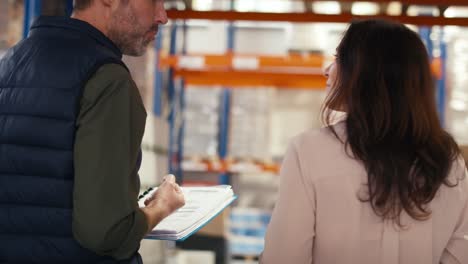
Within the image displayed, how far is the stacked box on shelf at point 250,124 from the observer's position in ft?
25.1

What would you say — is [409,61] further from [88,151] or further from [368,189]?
[88,151]

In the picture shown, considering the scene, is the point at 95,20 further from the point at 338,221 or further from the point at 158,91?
the point at 158,91

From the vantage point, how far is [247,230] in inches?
291

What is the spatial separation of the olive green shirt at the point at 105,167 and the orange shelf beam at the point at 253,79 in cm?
518

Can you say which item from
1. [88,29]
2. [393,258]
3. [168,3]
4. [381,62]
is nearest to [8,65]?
[88,29]

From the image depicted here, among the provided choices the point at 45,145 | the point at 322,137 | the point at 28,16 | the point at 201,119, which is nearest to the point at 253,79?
the point at 201,119

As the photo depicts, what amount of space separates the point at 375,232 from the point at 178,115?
5980 mm

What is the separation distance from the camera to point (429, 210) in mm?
1776

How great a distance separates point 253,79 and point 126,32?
5.53 meters

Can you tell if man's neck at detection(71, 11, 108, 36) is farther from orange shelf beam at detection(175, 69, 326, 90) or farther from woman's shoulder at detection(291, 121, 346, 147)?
orange shelf beam at detection(175, 69, 326, 90)

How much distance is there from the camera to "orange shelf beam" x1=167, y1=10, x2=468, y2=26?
121 inches

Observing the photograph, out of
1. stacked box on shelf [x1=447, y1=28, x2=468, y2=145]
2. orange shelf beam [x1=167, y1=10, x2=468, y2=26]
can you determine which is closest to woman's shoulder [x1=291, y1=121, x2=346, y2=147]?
orange shelf beam [x1=167, y1=10, x2=468, y2=26]

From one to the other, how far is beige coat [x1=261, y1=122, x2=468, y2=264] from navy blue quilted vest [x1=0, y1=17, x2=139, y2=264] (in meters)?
0.48

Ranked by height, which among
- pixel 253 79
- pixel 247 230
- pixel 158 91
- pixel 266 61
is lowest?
pixel 247 230
